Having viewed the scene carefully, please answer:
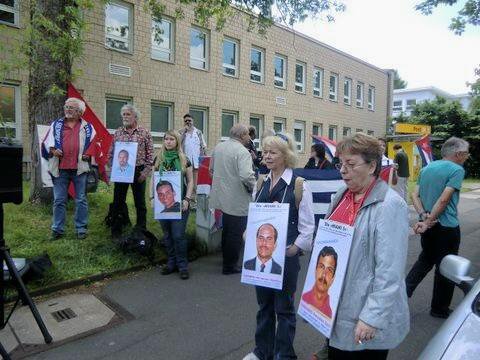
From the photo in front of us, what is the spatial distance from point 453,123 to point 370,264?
108ft

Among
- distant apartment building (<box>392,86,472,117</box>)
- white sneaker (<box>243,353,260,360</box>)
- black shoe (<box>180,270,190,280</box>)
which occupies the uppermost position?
distant apartment building (<box>392,86,472,117</box>)

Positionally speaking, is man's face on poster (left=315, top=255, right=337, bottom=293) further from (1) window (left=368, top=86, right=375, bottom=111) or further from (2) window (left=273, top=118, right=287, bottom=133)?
(1) window (left=368, top=86, right=375, bottom=111)

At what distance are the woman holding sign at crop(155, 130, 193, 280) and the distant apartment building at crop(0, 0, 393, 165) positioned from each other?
19.1 ft

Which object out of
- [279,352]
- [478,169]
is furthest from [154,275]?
[478,169]

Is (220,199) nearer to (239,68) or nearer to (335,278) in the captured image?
(335,278)

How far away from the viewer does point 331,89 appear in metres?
26.9

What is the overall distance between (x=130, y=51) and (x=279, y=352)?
14363 mm

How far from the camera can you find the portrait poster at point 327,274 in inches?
87.4

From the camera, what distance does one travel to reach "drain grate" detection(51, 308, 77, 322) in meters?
4.28

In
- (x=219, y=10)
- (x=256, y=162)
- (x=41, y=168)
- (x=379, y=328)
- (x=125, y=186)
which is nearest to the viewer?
(x=379, y=328)

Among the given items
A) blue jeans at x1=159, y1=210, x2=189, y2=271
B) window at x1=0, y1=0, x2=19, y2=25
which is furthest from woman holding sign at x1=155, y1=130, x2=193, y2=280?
window at x1=0, y1=0, x2=19, y2=25

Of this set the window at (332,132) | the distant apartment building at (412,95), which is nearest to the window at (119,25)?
the window at (332,132)

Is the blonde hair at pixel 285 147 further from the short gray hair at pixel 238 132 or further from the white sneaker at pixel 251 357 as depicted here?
the short gray hair at pixel 238 132

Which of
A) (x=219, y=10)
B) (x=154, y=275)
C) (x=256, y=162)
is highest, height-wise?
(x=219, y=10)
